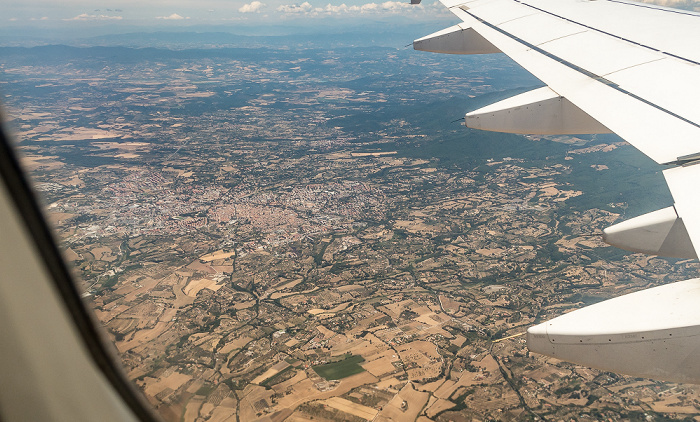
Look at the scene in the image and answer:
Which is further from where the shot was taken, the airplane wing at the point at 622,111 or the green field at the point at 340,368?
the green field at the point at 340,368

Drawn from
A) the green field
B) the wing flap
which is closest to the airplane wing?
the wing flap

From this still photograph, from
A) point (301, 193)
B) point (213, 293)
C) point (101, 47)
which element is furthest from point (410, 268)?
point (101, 47)

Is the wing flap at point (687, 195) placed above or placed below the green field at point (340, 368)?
above

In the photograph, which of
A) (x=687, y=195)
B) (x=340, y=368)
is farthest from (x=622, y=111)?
(x=340, y=368)

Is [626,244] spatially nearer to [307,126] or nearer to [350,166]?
[350,166]

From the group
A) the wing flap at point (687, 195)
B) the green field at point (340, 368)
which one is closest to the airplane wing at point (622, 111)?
the wing flap at point (687, 195)

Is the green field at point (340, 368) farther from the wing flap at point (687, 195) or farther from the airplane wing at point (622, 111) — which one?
the wing flap at point (687, 195)

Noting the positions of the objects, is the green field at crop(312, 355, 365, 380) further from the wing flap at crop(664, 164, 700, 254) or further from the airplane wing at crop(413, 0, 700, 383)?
the wing flap at crop(664, 164, 700, 254)
